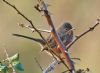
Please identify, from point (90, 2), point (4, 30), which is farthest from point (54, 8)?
point (4, 30)

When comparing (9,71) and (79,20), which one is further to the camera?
(79,20)

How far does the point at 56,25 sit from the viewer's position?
1248 cm

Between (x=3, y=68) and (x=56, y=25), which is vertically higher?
(x=3, y=68)

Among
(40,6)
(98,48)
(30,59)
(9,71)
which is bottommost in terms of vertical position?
(98,48)

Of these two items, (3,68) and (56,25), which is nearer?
(3,68)

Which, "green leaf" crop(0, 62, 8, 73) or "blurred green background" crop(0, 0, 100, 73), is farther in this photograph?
"blurred green background" crop(0, 0, 100, 73)

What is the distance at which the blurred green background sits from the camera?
11.5 meters

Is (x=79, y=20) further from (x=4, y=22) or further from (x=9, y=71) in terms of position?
(x=9, y=71)

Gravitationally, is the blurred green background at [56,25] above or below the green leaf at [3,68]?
below

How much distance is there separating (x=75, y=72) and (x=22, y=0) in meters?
12.6

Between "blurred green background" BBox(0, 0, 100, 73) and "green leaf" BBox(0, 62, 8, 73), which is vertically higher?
"green leaf" BBox(0, 62, 8, 73)

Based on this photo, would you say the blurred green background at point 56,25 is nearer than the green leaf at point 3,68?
No

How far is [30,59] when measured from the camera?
11164 millimetres

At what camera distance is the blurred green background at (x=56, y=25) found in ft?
37.8
